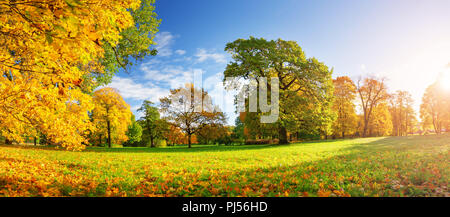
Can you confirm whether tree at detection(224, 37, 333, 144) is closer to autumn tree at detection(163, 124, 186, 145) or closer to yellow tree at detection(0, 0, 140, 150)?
autumn tree at detection(163, 124, 186, 145)

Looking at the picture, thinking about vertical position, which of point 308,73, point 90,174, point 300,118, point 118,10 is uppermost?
point 308,73

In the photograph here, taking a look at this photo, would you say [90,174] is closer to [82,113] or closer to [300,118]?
[82,113]

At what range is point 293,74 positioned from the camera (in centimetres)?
2212

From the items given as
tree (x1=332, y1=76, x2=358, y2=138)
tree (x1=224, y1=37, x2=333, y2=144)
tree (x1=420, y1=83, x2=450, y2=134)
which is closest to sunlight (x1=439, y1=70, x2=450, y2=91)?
tree (x1=420, y1=83, x2=450, y2=134)

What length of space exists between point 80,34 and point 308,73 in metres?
22.6

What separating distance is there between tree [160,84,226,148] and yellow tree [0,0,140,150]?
23963mm

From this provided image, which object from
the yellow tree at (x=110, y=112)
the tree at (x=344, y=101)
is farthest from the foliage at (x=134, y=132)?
the tree at (x=344, y=101)

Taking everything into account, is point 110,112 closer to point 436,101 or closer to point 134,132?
point 134,132

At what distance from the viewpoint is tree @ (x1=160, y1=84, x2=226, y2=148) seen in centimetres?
3012

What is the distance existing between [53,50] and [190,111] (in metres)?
27.0

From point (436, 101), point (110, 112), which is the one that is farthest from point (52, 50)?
point (436, 101)
